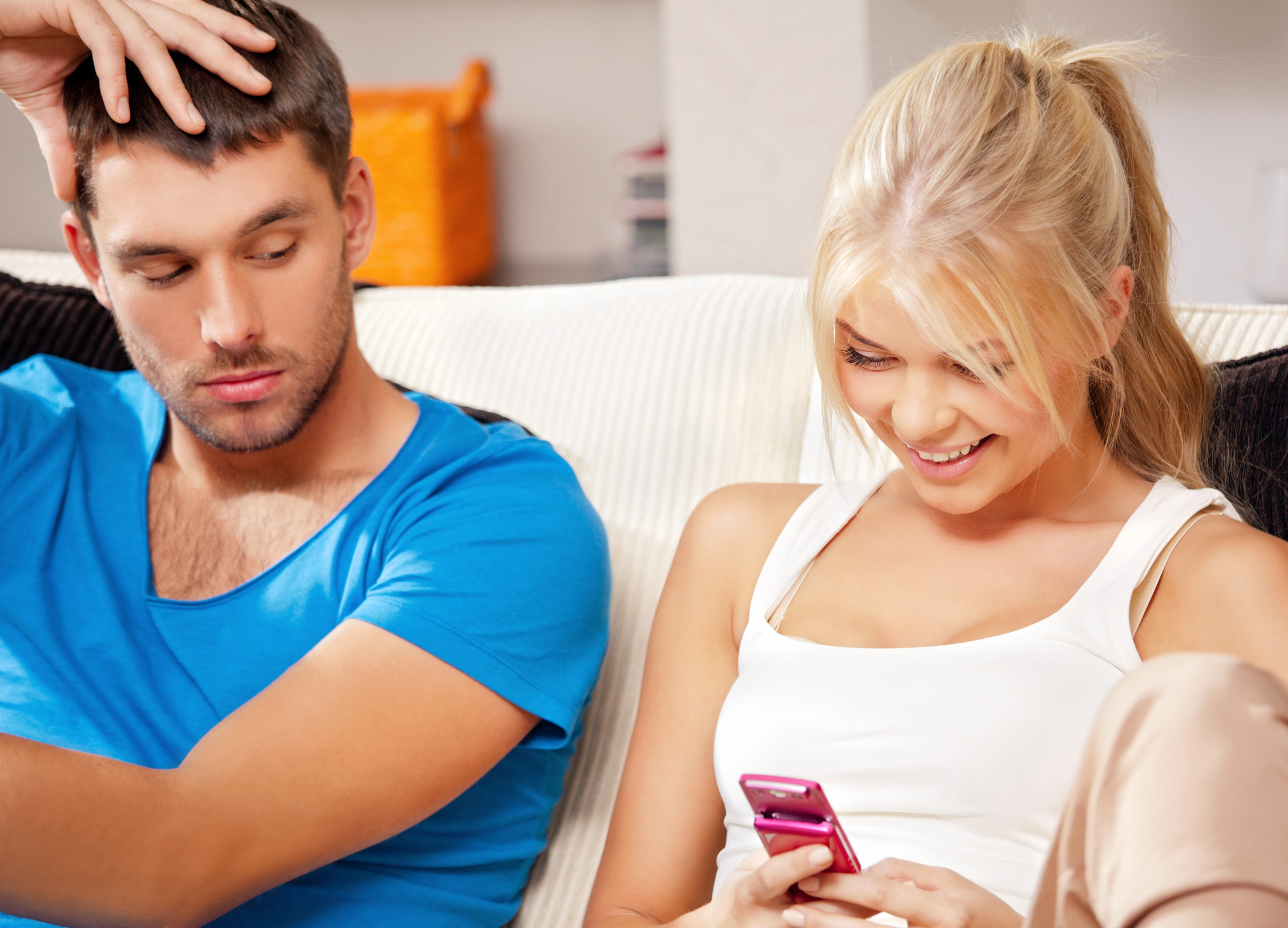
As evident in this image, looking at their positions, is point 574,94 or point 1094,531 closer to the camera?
point 1094,531

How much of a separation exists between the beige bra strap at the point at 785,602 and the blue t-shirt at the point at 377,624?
168mm

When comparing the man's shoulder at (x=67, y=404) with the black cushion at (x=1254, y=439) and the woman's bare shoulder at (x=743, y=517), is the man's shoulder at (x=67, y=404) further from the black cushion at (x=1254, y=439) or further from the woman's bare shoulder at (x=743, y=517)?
the black cushion at (x=1254, y=439)

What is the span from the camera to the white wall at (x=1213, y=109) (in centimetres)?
212

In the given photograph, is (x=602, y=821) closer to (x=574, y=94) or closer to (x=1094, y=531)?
(x=1094, y=531)

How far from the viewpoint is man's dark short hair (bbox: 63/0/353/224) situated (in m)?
1.02

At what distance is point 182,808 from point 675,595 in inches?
16.7

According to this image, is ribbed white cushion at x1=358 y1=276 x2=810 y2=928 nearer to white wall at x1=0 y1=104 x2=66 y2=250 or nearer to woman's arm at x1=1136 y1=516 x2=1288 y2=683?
woman's arm at x1=1136 y1=516 x2=1288 y2=683

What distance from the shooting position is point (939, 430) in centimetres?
85

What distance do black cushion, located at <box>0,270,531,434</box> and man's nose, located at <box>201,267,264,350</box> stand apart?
403 millimetres

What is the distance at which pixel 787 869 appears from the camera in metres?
0.70

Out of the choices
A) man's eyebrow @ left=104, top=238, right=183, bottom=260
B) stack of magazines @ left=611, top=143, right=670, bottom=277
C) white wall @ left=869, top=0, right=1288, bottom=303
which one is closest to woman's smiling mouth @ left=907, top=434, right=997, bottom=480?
man's eyebrow @ left=104, top=238, right=183, bottom=260

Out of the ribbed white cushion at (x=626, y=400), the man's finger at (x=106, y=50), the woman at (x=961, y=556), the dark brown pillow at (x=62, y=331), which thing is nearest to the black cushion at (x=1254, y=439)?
the woman at (x=961, y=556)

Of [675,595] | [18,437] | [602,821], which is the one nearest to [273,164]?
[18,437]

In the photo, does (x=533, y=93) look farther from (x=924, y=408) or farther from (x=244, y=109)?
(x=924, y=408)
